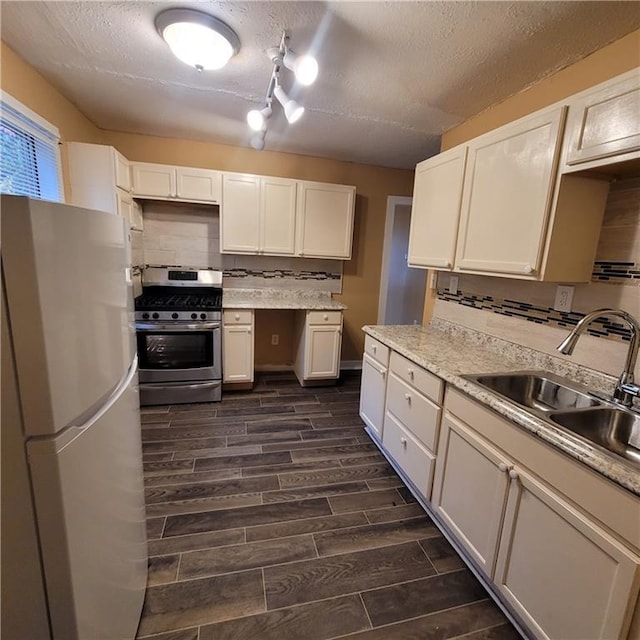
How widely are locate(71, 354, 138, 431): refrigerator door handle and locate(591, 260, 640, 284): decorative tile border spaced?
2.02m

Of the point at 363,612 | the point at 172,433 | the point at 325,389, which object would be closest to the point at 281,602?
the point at 363,612

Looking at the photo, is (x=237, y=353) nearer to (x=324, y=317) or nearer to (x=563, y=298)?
(x=324, y=317)

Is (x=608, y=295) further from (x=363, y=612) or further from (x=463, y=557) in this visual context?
(x=363, y=612)

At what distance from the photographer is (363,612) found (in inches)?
53.8

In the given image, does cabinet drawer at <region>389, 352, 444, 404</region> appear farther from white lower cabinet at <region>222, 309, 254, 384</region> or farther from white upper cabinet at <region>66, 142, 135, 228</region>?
white upper cabinet at <region>66, 142, 135, 228</region>

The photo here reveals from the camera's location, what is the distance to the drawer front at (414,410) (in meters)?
1.77

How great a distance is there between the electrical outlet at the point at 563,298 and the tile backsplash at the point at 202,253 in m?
2.51

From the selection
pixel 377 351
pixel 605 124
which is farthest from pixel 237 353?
pixel 605 124

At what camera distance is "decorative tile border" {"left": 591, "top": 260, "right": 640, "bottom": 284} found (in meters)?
1.42

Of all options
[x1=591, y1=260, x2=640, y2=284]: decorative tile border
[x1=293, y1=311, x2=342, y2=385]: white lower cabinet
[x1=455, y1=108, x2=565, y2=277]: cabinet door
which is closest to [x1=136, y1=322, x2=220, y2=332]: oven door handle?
[x1=293, y1=311, x2=342, y2=385]: white lower cabinet

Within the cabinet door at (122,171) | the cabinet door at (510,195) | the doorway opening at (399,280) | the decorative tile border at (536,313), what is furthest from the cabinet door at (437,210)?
the cabinet door at (122,171)

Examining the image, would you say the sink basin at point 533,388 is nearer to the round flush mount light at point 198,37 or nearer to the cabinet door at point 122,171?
the round flush mount light at point 198,37

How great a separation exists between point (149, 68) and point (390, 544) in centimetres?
297

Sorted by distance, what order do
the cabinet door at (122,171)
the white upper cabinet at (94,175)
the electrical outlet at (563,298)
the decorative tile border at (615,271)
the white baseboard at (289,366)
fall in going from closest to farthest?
the decorative tile border at (615,271)
the electrical outlet at (563,298)
the white upper cabinet at (94,175)
the cabinet door at (122,171)
the white baseboard at (289,366)
